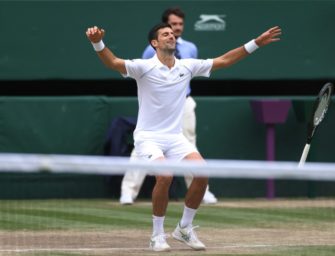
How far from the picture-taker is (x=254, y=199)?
46.2 feet

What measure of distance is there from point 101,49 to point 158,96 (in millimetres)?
662

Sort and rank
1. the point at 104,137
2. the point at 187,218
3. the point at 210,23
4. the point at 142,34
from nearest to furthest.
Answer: the point at 187,218, the point at 104,137, the point at 142,34, the point at 210,23

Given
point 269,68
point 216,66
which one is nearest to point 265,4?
point 269,68

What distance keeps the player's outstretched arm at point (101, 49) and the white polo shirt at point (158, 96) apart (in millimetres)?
121

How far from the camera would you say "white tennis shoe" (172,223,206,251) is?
8914mm

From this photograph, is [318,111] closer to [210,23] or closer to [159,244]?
[159,244]

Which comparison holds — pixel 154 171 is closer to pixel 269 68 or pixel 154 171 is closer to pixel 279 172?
pixel 279 172

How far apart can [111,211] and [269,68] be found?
3.77 metres

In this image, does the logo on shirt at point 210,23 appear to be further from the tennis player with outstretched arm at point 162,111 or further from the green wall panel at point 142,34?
the tennis player with outstretched arm at point 162,111

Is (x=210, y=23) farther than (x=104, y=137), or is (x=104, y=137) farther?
(x=210, y=23)

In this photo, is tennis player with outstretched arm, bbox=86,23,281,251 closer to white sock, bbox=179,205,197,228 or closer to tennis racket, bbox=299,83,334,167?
white sock, bbox=179,205,197,228

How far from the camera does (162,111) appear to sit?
9.24 meters

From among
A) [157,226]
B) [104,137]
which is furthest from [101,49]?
[104,137]

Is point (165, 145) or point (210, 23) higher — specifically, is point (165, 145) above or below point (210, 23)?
below
